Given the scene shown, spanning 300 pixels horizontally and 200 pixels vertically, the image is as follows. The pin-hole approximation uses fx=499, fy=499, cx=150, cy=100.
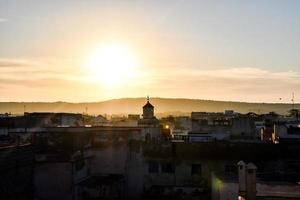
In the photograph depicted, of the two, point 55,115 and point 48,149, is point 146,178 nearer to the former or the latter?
point 48,149

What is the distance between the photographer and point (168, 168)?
37219 mm

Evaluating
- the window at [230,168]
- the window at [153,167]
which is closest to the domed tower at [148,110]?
the window at [153,167]

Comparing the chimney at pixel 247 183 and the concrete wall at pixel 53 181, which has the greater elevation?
the chimney at pixel 247 183

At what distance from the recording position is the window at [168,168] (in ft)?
122

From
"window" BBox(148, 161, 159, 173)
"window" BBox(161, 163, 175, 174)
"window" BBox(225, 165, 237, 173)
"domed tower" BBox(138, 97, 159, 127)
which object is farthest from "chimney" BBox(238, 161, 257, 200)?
"domed tower" BBox(138, 97, 159, 127)

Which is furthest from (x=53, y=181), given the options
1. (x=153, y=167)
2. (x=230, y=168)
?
(x=230, y=168)

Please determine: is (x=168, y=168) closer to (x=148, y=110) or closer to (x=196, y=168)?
(x=196, y=168)

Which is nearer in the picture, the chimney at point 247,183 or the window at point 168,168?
the chimney at point 247,183

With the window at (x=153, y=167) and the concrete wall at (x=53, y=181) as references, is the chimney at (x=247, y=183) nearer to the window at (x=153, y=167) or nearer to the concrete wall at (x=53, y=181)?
the concrete wall at (x=53, y=181)

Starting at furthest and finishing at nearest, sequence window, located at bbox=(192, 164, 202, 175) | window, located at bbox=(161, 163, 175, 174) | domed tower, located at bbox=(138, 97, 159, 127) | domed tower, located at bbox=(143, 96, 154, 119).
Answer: domed tower, located at bbox=(143, 96, 154, 119) < domed tower, located at bbox=(138, 97, 159, 127) < window, located at bbox=(161, 163, 175, 174) < window, located at bbox=(192, 164, 202, 175)

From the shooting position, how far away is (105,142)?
125ft

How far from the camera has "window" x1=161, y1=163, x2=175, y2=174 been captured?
37094 mm

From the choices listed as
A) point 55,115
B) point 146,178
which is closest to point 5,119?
point 55,115

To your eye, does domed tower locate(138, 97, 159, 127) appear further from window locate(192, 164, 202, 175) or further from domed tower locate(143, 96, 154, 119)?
window locate(192, 164, 202, 175)
